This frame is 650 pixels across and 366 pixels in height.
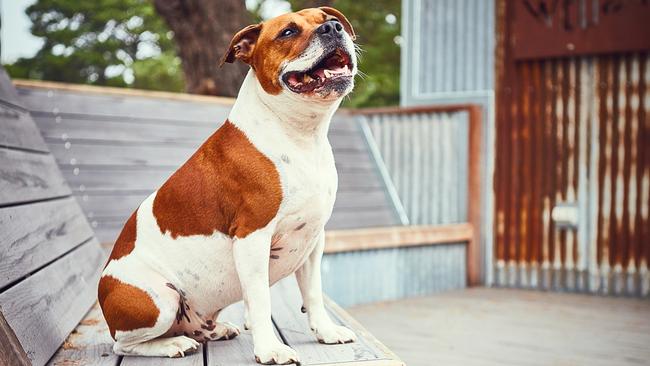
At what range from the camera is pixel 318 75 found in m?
1.62

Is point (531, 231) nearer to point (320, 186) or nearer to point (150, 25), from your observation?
point (320, 186)

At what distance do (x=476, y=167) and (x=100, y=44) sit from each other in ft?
43.5

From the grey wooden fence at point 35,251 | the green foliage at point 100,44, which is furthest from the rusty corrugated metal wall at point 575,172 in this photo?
the green foliage at point 100,44

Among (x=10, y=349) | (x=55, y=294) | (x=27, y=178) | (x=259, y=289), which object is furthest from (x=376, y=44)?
(x=10, y=349)

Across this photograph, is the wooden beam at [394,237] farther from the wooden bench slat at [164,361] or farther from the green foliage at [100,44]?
the green foliage at [100,44]

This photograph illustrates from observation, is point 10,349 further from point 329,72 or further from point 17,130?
point 17,130

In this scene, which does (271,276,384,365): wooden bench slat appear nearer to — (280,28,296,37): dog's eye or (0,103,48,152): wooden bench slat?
(280,28,296,37): dog's eye

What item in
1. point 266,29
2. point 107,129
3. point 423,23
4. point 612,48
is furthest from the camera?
point 423,23

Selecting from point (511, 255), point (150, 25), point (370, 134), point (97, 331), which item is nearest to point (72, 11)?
point (150, 25)

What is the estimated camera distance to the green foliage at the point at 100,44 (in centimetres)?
1590

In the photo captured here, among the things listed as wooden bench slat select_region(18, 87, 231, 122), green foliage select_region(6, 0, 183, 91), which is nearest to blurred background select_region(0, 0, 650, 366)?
wooden bench slat select_region(18, 87, 231, 122)

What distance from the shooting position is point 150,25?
16562mm

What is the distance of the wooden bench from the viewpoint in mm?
1706

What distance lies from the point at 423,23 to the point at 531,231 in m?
1.92
